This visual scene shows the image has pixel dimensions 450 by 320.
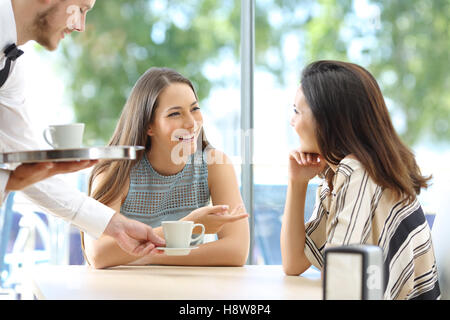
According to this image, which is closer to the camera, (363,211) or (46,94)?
(363,211)

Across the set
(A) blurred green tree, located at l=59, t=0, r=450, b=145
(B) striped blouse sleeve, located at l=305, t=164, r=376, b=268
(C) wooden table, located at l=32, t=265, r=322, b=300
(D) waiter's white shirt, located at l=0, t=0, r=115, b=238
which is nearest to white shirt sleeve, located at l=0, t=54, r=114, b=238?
(D) waiter's white shirt, located at l=0, t=0, r=115, b=238

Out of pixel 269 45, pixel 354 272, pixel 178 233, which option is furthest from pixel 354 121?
pixel 269 45

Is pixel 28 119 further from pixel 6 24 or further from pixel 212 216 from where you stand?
pixel 212 216

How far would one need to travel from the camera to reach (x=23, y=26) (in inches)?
48.1

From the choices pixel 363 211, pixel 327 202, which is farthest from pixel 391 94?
pixel 363 211

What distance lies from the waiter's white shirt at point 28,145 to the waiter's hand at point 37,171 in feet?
0.61

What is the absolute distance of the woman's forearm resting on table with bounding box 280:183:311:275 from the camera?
3.59 ft

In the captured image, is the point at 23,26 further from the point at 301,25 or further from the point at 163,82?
the point at 301,25

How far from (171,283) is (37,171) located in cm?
29

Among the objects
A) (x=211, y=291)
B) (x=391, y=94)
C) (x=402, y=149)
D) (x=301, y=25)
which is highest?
(x=301, y=25)

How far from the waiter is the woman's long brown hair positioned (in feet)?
0.87

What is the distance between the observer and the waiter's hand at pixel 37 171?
3.07 ft

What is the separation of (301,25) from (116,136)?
5.35ft

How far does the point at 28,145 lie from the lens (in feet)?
4.03
